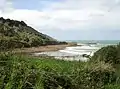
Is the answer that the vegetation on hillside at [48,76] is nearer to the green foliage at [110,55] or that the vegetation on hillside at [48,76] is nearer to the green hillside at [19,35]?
the green foliage at [110,55]

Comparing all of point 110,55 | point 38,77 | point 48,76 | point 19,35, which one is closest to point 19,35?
point 19,35

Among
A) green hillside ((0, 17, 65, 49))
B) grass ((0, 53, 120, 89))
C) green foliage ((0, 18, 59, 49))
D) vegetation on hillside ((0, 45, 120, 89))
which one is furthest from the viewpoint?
green foliage ((0, 18, 59, 49))

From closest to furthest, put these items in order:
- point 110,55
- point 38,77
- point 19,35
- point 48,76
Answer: point 38,77, point 48,76, point 110,55, point 19,35

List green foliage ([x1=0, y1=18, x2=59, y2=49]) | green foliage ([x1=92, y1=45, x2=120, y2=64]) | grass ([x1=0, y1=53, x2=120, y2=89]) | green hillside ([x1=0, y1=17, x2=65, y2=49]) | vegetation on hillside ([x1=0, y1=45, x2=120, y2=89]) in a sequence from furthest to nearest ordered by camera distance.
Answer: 1. green foliage ([x1=0, y1=18, x2=59, y2=49])
2. green hillside ([x1=0, y1=17, x2=65, y2=49])
3. green foliage ([x1=92, y1=45, x2=120, y2=64])
4. vegetation on hillside ([x1=0, y1=45, x2=120, y2=89])
5. grass ([x1=0, y1=53, x2=120, y2=89])

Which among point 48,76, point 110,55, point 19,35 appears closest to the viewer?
point 48,76

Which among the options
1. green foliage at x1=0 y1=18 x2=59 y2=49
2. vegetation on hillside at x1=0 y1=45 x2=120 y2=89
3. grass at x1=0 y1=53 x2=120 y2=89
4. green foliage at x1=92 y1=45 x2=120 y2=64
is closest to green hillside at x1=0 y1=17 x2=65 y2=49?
green foliage at x1=0 y1=18 x2=59 y2=49

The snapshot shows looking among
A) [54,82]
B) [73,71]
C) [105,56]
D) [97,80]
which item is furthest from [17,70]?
[105,56]

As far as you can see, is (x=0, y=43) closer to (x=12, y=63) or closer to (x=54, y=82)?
(x=12, y=63)

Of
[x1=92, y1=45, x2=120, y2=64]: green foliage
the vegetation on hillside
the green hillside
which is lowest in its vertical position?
the vegetation on hillside

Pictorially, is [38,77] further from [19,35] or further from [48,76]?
[19,35]

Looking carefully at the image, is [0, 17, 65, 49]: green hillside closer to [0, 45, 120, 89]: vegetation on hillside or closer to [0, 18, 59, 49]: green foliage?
[0, 18, 59, 49]: green foliage

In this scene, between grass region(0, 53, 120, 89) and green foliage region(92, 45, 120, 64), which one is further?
green foliage region(92, 45, 120, 64)

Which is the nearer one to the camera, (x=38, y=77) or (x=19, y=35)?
(x=38, y=77)

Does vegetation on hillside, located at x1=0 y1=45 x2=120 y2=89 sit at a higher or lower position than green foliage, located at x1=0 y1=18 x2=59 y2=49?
lower
